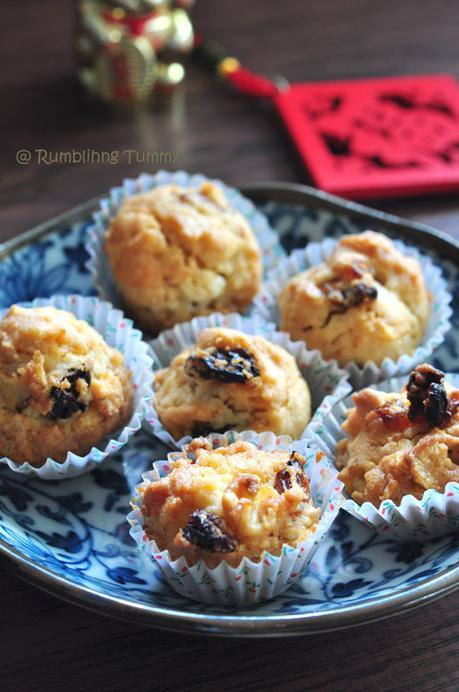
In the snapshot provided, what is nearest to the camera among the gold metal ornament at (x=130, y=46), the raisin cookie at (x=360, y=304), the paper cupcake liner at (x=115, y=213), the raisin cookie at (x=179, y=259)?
the raisin cookie at (x=360, y=304)

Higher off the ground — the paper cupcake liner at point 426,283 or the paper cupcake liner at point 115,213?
the paper cupcake liner at point 115,213

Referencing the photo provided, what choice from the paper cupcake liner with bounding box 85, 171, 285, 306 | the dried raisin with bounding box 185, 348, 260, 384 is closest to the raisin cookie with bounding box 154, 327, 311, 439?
the dried raisin with bounding box 185, 348, 260, 384

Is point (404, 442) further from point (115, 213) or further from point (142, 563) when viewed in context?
point (115, 213)

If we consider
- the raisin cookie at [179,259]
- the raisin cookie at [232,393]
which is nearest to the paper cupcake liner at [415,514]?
the raisin cookie at [232,393]

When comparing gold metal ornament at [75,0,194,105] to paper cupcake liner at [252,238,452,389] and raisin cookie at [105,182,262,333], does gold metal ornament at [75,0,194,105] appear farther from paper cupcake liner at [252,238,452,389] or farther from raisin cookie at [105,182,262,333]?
paper cupcake liner at [252,238,452,389]

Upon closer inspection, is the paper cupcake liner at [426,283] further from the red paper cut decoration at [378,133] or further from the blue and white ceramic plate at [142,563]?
the red paper cut decoration at [378,133]

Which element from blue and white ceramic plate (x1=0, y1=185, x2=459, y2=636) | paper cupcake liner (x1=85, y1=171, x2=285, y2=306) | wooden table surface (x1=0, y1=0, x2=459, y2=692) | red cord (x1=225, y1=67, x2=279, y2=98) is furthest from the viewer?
red cord (x1=225, y1=67, x2=279, y2=98)
